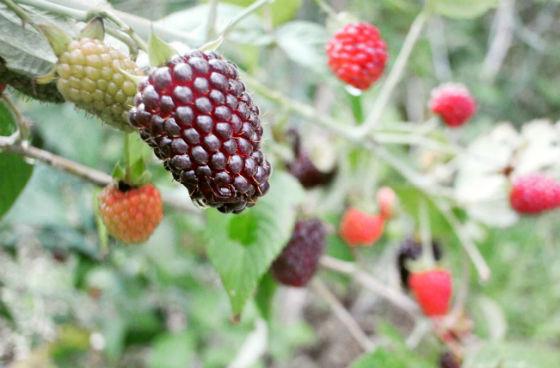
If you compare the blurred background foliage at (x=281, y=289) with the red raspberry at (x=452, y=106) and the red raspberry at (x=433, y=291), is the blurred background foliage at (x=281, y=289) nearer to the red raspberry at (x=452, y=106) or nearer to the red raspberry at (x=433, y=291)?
the red raspberry at (x=433, y=291)

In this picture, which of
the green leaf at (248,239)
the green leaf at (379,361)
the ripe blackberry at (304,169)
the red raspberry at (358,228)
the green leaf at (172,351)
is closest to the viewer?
the green leaf at (248,239)

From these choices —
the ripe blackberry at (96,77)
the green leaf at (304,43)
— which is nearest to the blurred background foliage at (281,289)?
the green leaf at (304,43)

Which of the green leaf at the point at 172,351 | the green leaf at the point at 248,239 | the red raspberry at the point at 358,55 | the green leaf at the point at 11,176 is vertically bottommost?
the green leaf at the point at 172,351

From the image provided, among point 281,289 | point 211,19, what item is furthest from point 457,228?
point 281,289

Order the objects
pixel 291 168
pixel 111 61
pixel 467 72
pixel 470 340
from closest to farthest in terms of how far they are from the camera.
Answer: pixel 111 61, pixel 291 168, pixel 470 340, pixel 467 72

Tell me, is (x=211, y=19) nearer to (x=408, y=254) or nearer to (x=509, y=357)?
(x=509, y=357)

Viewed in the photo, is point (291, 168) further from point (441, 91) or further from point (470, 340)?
point (470, 340)

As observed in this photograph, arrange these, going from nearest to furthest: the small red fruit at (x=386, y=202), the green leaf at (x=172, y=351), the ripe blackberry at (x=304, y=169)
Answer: the ripe blackberry at (x=304, y=169) < the small red fruit at (x=386, y=202) < the green leaf at (x=172, y=351)

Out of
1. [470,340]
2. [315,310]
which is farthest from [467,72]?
[470,340]
